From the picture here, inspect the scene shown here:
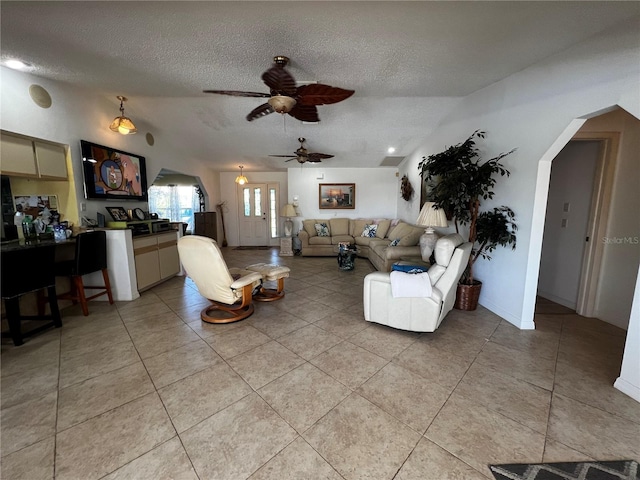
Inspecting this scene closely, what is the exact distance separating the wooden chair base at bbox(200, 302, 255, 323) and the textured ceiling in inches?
98.1

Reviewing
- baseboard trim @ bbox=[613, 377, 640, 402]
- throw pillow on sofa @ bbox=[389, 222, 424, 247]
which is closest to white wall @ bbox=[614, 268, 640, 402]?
baseboard trim @ bbox=[613, 377, 640, 402]

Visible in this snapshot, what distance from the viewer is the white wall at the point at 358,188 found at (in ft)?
21.8

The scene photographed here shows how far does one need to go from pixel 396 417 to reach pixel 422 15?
8.74 feet

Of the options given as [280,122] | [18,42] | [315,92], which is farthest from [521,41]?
[18,42]

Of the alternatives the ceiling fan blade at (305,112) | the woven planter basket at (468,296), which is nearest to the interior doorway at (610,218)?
the woven planter basket at (468,296)

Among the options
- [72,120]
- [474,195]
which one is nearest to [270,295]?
[474,195]

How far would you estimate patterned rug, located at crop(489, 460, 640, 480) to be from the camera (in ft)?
3.76

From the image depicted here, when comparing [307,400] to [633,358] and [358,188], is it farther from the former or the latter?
[358,188]

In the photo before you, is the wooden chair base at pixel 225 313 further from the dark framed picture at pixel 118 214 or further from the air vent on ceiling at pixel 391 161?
the air vent on ceiling at pixel 391 161

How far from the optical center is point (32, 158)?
271 cm

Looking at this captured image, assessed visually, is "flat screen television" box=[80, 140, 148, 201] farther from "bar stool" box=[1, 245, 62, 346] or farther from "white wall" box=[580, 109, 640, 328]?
"white wall" box=[580, 109, 640, 328]

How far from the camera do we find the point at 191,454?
1.25 metres

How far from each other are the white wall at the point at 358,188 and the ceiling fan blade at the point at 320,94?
429 centimetres

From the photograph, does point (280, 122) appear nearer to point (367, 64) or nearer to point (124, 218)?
point (367, 64)
